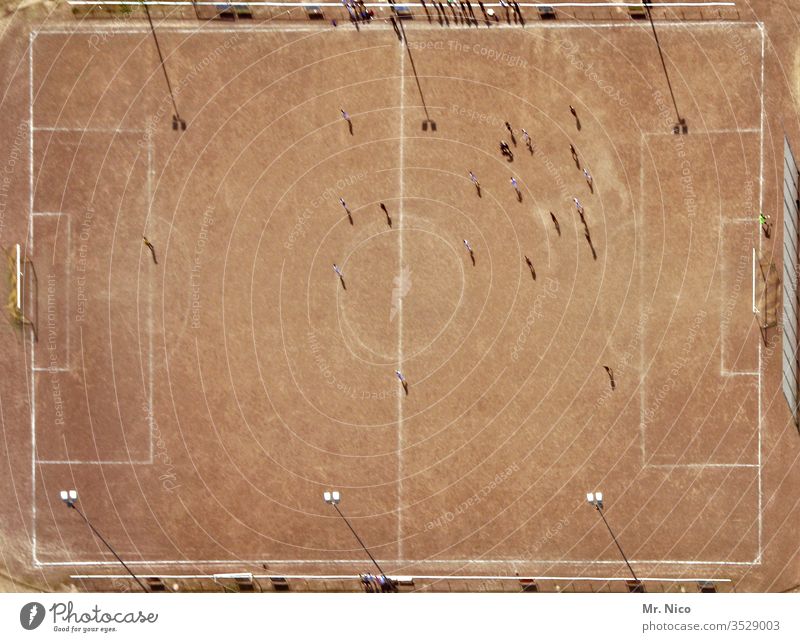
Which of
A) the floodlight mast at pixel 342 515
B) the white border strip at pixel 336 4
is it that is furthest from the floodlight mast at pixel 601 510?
the white border strip at pixel 336 4

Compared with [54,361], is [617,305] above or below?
above

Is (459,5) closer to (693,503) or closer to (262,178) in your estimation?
(262,178)

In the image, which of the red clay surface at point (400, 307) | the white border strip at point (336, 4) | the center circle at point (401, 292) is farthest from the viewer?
the center circle at point (401, 292)

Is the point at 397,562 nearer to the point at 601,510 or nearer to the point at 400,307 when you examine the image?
the point at 601,510

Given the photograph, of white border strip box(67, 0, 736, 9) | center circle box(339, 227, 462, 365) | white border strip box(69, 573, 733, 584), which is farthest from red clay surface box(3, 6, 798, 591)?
white border strip box(67, 0, 736, 9)

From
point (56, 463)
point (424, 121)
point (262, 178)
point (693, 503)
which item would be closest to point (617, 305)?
point (693, 503)

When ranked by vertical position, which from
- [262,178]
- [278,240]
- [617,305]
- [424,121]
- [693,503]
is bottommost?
[693,503]

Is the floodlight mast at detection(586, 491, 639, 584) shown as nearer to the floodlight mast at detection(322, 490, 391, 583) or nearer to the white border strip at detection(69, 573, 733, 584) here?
the white border strip at detection(69, 573, 733, 584)

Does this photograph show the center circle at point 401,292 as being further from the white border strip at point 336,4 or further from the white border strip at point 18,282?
the white border strip at point 18,282
